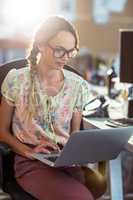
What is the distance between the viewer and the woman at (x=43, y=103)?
1927mm

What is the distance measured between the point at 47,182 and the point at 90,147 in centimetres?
23

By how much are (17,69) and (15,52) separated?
2194 millimetres

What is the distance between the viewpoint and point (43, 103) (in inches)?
78.7

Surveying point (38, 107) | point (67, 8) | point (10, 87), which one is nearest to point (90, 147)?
point (38, 107)

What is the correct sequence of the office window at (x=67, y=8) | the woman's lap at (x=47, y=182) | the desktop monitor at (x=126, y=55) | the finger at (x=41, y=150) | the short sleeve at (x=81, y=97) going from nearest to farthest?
1. the woman's lap at (x=47, y=182)
2. the finger at (x=41, y=150)
3. the short sleeve at (x=81, y=97)
4. the desktop monitor at (x=126, y=55)
5. the office window at (x=67, y=8)

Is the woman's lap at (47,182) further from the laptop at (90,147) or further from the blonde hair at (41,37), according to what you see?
the blonde hair at (41,37)

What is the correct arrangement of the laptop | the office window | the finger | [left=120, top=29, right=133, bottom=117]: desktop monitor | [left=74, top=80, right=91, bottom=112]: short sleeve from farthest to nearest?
the office window < [left=120, top=29, right=133, bottom=117]: desktop monitor < [left=74, top=80, right=91, bottom=112]: short sleeve < the finger < the laptop

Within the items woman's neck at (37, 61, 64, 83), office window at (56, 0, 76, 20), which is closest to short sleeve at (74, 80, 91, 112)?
woman's neck at (37, 61, 64, 83)

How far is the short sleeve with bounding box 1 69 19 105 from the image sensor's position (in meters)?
1.96

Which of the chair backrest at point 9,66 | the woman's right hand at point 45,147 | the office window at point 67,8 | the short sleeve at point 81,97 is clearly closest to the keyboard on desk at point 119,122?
the short sleeve at point 81,97

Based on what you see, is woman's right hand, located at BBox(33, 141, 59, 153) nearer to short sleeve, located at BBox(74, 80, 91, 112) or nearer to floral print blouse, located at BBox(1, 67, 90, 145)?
floral print blouse, located at BBox(1, 67, 90, 145)

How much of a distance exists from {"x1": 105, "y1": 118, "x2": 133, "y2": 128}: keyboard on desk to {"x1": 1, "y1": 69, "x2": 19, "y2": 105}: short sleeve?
1.59 feet

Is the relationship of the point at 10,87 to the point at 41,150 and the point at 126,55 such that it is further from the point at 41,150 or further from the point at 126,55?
the point at 126,55

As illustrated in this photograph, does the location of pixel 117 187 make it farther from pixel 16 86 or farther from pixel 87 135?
pixel 16 86
